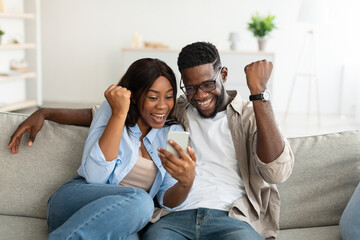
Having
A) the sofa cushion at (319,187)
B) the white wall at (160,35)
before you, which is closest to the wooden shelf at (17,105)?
the white wall at (160,35)

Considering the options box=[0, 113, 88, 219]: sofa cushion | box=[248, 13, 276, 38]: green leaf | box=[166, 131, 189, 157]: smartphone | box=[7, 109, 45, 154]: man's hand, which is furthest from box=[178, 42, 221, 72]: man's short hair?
box=[248, 13, 276, 38]: green leaf

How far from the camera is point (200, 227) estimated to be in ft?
5.67

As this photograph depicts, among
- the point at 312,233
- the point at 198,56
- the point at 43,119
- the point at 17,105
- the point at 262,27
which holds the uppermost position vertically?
the point at 262,27

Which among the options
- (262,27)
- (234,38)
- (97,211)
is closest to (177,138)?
(97,211)

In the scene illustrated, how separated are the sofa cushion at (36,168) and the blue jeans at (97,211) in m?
0.20

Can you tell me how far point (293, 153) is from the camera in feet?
6.57

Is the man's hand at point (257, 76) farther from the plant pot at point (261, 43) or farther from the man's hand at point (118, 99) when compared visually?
the plant pot at point (261, 43)

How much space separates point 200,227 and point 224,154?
0.32 meters

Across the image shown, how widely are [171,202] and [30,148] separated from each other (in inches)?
25.7

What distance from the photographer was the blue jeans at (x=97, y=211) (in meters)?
1.53

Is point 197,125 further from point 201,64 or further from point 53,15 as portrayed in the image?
point 53,15

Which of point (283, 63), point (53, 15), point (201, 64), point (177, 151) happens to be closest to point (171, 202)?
point (177, 151)

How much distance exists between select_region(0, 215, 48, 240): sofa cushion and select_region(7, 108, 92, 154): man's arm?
28cm

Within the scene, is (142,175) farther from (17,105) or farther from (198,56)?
(17,105)
